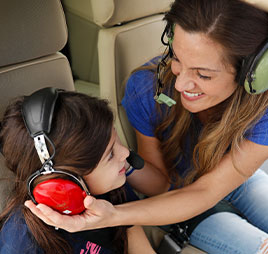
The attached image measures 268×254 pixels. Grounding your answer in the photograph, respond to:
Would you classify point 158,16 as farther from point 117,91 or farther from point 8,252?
point 8,252

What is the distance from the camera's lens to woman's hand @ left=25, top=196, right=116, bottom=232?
864mm

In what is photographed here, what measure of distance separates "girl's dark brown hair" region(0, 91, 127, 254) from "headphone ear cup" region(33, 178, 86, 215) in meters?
0.05

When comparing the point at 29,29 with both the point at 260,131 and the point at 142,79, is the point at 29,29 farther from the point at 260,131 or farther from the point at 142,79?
the point at 260,131

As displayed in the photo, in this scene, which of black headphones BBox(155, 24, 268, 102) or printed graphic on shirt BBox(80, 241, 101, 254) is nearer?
black headphones BBox(155, 24, 268, 102)

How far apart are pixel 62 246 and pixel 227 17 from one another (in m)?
0.72

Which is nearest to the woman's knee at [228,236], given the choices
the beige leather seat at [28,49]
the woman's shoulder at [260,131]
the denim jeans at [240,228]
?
the denim jeans at [240,228]

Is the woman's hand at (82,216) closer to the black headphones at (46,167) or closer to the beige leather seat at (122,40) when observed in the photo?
the black headphones at (46,167)

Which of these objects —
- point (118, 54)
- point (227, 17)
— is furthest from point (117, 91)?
point (227, 17)

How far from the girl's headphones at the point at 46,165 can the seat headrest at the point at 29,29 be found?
27 centimetres

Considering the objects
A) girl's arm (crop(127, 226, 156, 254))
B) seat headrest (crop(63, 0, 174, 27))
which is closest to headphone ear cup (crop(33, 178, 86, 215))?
girl's arm (crop(127, 226, 156, 254))

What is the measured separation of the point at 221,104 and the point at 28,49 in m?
0.62

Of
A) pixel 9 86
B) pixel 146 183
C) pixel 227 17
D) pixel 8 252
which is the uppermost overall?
pixel 227 17

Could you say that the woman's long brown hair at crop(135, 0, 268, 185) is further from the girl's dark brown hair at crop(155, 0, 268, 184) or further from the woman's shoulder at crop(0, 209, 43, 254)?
the woman's shoulder at crop(0, 209, 43, 254)

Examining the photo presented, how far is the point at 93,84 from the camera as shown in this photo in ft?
7.20
